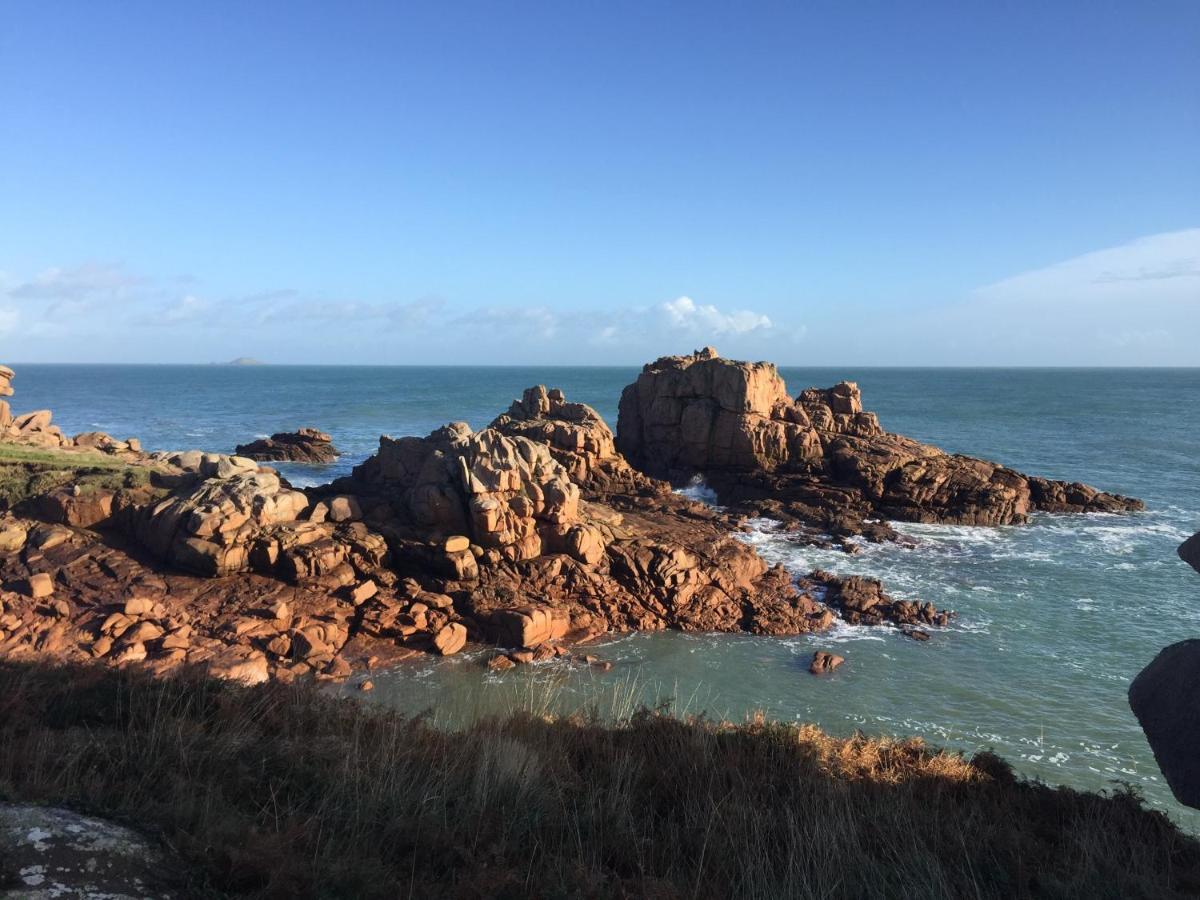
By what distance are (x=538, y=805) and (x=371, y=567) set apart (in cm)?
1606

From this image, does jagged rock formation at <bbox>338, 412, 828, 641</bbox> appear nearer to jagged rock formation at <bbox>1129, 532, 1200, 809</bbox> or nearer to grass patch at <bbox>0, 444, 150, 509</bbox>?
grass patch at <bbox>0, 444, 150, 509</bbox>

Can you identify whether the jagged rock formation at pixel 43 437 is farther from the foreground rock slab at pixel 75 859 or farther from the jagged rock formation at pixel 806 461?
the foreground rock slab at pixel 75 859

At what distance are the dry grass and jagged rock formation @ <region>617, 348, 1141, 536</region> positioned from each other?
2265cm

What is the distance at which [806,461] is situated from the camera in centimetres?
3562

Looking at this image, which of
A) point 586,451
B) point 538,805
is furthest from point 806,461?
point 538,805

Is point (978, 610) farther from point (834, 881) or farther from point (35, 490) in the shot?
point (35, 490)

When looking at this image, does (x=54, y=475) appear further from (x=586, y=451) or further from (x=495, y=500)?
(x=586, y=451)

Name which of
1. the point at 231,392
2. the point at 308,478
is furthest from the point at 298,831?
the point at 231,392

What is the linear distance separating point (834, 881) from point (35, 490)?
26141mm

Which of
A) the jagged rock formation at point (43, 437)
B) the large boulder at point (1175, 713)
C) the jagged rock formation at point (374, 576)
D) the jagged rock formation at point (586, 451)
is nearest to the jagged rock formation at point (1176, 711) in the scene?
the large boulder at point (1175, 713)

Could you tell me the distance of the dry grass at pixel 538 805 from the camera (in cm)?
543

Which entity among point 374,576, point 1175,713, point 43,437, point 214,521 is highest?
point 43,437

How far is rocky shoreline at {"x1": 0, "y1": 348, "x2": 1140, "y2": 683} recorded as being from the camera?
1831 cm

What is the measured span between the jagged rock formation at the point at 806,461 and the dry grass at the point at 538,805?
74.3ft
